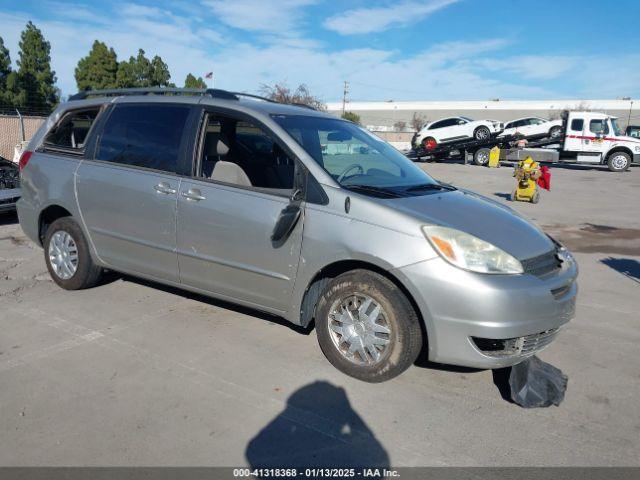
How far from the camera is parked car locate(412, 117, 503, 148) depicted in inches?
1096

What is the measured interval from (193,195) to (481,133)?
2621 centimetres

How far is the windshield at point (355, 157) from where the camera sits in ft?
12.6

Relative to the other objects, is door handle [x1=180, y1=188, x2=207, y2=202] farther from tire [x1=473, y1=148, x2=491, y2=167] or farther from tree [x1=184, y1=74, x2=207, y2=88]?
tree [x1=184, y1=74, x2=207, y2=88]

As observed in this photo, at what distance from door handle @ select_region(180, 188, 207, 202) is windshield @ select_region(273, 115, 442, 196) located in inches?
32.6

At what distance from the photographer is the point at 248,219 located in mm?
3814

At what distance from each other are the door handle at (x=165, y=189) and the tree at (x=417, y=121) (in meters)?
74.0

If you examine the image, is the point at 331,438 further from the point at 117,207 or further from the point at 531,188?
the point at 531,188

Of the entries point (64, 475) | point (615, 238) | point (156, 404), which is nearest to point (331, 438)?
point (156, 404)

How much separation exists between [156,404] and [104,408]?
0.30m

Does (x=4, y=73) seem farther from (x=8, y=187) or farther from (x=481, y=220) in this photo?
(x=481, y=220)

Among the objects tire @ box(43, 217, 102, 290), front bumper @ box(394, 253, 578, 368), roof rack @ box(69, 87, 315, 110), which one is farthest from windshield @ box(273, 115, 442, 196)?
tire @ box(43, 217, 102, 290)

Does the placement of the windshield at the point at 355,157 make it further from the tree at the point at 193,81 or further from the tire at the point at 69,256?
the tree at the point at 193,81

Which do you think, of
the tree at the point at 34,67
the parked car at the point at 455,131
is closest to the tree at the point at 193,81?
the tree at the point at 34,67

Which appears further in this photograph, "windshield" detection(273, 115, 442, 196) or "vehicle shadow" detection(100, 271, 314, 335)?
"vehicle shadow" detection(100, 271, 314, 335)
